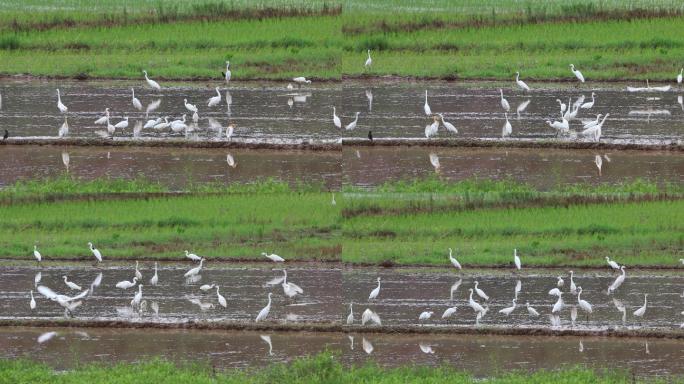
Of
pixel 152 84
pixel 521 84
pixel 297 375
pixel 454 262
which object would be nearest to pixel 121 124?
pixel 152 84

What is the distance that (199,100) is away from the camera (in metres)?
14.2

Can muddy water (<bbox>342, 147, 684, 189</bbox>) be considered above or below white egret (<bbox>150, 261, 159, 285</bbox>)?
above

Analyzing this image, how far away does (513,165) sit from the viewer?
Answer: 12.9 metres

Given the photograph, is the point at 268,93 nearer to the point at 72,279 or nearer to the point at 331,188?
the point at 331,188

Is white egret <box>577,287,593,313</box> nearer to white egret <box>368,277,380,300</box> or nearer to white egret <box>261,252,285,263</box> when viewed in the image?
white egret <box>368,277,380,300</box>

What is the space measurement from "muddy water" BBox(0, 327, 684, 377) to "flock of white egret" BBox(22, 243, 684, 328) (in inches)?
9.9

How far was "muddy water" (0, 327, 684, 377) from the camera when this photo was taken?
10.9 m

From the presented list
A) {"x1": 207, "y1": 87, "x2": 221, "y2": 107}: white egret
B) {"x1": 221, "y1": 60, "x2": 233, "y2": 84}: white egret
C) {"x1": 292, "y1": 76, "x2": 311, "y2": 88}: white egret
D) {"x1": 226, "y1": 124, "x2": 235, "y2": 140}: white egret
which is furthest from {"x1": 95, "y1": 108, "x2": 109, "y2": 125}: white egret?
{"x1": 292, "y1": 76, "x2": 311, "y2": 88}: white egret

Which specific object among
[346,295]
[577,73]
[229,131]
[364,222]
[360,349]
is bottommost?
[360,349]

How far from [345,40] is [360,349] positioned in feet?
15.1

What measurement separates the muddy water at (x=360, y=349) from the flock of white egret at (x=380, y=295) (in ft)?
0.82

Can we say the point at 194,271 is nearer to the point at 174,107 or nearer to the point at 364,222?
the point at 364,222

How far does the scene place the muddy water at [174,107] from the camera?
13516 mm

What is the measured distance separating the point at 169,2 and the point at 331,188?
439cm
